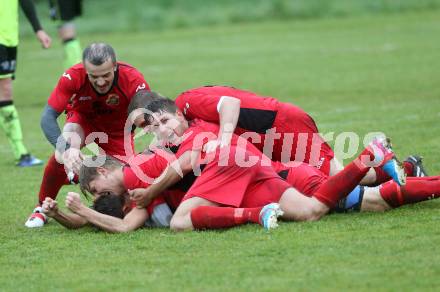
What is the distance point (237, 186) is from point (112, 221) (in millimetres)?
936

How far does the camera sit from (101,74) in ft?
24.6

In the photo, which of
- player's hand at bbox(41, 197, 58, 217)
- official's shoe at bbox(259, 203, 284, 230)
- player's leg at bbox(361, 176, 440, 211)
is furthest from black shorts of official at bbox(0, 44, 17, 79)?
player's leg at bbox(361, 176, 440, 211)

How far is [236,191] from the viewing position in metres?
6.75

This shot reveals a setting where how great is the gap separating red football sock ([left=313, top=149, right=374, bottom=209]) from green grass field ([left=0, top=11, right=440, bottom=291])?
171 mm

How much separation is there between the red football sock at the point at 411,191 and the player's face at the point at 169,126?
156 cm

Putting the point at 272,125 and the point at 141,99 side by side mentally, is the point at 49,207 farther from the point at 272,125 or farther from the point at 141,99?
the point at 272,125

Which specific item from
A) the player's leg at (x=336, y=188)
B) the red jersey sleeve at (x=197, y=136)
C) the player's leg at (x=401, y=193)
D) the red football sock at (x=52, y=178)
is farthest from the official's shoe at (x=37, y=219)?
the player's leg at (x=401, y=193)

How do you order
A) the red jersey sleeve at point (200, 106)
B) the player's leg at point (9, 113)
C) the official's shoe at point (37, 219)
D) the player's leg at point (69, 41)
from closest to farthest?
the red jersey sleeve at point (200, 106) → the official's shoe at point (37, 219) → the player's leg at point (9, 113) → the player's leg at point (69, 41)

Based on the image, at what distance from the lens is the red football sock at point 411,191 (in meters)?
6.79

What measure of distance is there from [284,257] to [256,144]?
6.45 feet

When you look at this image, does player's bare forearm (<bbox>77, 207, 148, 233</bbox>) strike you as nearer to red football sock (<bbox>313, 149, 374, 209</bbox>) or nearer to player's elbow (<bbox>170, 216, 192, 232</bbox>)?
player's elbow (<bbox>170, 216, 192, 232</bbox>)

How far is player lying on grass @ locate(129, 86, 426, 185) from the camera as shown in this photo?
7203 millimetres

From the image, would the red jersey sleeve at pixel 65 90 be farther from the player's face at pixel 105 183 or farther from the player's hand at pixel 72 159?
the player's face at pixel 105 183

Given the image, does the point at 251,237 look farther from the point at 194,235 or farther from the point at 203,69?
the point at 203,69
